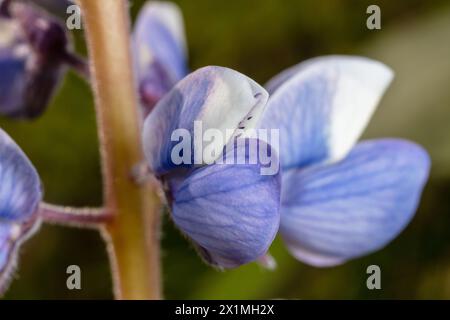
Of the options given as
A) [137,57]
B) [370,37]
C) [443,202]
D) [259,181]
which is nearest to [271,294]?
[443,202]

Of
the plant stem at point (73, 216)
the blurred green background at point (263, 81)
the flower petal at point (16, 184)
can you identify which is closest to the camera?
the flower petal at point (16, 184)

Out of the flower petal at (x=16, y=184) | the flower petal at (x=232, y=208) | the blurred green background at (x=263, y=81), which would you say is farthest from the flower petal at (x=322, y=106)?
the blurred green background at (x=263, y=81)

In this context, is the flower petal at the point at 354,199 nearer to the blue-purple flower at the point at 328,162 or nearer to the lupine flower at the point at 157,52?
the blue-purple flower at the point at 328,162

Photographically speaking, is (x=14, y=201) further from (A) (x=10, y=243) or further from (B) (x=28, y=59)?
(B) (x=28, y=59)

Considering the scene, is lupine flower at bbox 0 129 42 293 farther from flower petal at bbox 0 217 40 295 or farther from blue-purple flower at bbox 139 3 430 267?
blue-purple flower at bbox 139 3 430 267

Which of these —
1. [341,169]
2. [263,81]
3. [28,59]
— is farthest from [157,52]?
[263,81]

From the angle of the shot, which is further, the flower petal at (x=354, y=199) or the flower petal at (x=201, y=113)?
the flower petal at (x=354, y=199)
